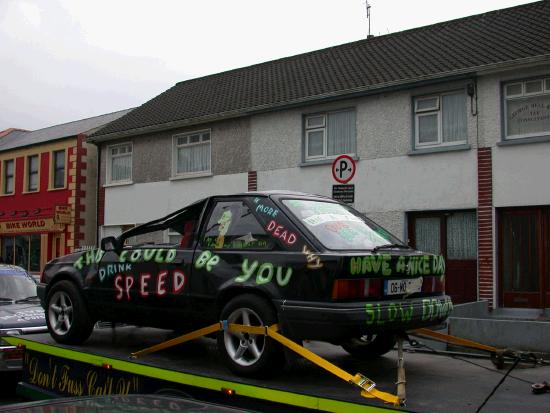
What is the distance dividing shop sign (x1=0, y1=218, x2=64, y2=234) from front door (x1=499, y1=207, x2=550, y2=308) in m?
16.6

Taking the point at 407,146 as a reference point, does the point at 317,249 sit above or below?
below

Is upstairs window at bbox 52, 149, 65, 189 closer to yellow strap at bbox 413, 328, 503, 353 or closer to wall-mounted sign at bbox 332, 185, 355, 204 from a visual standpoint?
Result: wall-mounted sign at bbox 332, 185, 355, 204

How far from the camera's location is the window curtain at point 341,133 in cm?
1638

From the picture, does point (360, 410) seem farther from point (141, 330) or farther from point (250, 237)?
point (141, 330)

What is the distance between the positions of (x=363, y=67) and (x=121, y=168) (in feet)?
31.8

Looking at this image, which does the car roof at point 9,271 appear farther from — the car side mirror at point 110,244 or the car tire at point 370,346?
the car tire at point 370,346

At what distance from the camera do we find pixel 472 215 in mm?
14320

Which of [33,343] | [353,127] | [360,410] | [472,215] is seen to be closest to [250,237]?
[360,410]

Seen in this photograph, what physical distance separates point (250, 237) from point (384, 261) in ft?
3.50

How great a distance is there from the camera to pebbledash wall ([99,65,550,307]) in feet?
44.8

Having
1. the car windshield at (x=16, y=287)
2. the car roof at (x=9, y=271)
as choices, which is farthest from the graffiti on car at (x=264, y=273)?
the car roof at (x=9, y=271)

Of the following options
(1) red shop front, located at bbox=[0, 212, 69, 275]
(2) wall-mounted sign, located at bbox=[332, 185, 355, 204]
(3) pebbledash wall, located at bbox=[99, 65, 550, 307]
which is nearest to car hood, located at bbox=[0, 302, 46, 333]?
(2) wall-mounted sign, located at bbox=[332, 185, 355, 204]

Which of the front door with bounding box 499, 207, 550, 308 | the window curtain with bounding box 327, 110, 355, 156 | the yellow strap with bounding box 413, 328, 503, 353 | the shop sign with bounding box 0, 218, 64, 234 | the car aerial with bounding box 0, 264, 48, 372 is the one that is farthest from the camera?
the shop sign with bounding box 0, 218, 64, 234

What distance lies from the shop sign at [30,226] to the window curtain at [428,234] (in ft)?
47.6
